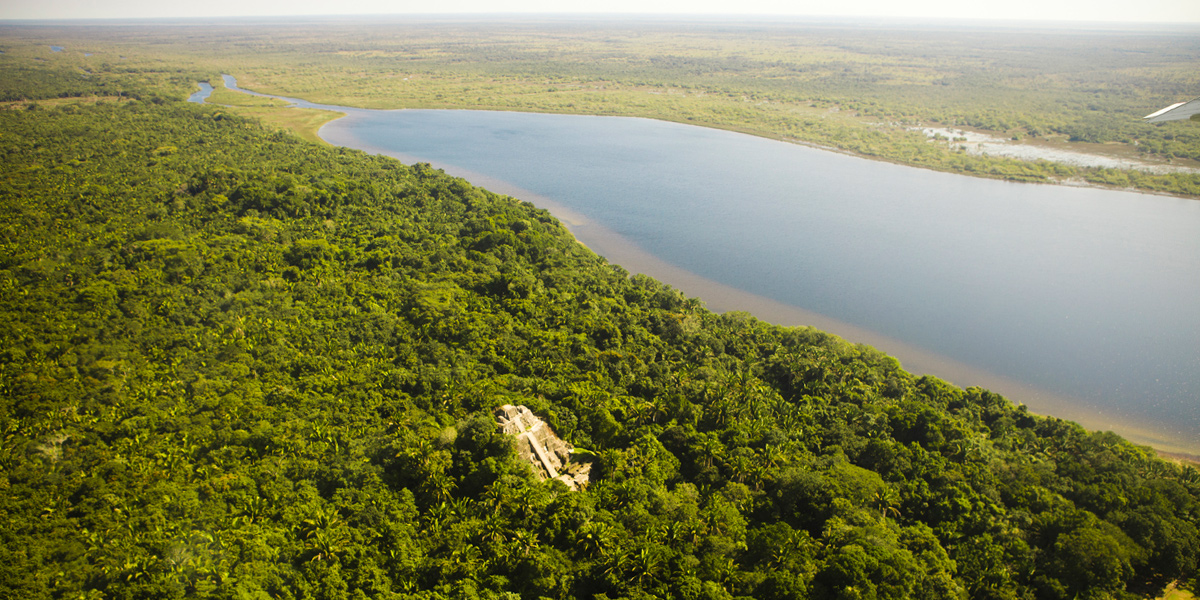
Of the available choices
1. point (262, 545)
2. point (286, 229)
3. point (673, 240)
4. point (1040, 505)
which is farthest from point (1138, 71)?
point (262, 545)

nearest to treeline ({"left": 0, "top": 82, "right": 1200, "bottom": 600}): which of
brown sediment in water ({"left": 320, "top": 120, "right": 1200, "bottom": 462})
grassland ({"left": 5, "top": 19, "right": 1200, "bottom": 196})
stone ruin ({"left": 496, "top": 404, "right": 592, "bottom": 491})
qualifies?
stone ruin ({"left": 496, "top": 404, "right": 592, "bottom": 491})

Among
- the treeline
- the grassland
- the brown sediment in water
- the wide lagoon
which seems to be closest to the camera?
the treeline

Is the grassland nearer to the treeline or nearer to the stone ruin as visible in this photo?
the treeline

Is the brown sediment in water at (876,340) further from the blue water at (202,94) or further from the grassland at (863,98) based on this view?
the blue water at (202,94)

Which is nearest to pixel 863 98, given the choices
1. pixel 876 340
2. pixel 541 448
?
pixel 876 340

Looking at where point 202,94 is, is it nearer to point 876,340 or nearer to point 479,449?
point 479,449

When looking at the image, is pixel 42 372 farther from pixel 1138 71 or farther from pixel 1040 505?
pixel 1138 71

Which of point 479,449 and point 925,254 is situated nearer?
point 479,449
